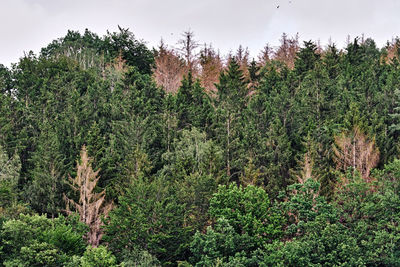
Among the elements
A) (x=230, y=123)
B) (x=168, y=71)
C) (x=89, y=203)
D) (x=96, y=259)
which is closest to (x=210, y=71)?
(x=168, y=71)

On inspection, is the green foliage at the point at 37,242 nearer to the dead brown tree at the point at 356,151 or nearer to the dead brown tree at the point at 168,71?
the dead brown tree at the point at 356,151

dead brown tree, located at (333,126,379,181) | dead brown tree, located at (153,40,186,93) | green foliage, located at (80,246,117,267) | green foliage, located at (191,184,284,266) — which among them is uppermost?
dead brown tree, located at (153,40,186,93)

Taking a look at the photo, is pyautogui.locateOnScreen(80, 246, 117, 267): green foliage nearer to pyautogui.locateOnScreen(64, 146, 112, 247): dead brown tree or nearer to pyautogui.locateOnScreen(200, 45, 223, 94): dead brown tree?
pyautogui.locateOnScreen(64, 146, 112, 247): dead brown tree

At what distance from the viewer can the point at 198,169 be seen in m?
33.2

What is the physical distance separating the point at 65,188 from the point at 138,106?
39.5ft

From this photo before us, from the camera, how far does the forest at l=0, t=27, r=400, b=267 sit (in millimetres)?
25500

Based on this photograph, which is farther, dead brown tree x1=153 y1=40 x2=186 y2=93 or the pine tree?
dead brown tree x1=153 y1=40 x2=186 y2=93

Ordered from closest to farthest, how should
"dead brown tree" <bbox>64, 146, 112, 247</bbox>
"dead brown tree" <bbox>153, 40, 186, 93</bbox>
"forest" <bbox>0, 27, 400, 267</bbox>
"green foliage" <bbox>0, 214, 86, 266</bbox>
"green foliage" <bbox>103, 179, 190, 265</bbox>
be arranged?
"green foliage" <bbox>0, 214, 86, 266</bbox> → "forest" <bbox>0, 27, 400, 267</bbox> → "green foliage" <bbox>103, 179, 190, 265</bbox> → "dead brown tree" <bbox>64, 146, 112, 247</bbox> → "dead brown tree" <bbox>153, 40, 186, 93</bbox>

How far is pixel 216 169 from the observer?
32.8 m

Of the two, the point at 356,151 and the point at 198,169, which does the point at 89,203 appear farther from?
the point at 356,151

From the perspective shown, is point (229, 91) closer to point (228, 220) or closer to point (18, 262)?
point (228, 220)

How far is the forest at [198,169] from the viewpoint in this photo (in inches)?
1004

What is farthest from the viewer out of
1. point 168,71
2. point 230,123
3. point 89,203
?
point 168,71

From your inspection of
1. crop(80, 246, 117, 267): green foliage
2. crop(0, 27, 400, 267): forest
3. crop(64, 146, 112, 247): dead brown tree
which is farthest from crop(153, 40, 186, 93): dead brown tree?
crop(80, 246, 117, 267): green foliage
